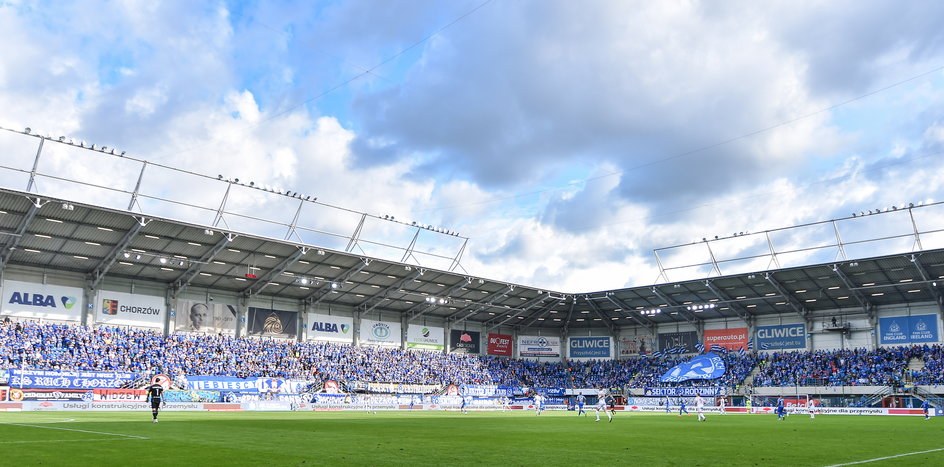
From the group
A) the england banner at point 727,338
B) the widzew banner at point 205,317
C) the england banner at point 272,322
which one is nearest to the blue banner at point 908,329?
the england banner at point 727,338

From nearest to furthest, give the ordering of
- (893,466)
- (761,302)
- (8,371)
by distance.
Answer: (893,466)
(8,371)
(761,302)

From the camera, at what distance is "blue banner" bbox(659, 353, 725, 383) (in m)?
74.8

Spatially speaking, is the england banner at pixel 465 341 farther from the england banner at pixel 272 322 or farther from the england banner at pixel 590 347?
the england banner at pixel 272 322

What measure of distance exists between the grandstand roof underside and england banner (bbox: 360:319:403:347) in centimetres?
184

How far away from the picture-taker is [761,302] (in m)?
74.1

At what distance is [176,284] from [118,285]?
4.73 metres

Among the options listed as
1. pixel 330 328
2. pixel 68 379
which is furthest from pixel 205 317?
pixel 68 379

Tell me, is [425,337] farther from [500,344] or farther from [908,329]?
[908,329]

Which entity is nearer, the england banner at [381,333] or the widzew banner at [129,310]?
the widzew banner at [129,310]

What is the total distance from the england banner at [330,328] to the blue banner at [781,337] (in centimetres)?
4508

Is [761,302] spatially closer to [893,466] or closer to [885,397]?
[885,397]

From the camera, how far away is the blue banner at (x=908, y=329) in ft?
220

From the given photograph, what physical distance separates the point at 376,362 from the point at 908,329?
5273cm

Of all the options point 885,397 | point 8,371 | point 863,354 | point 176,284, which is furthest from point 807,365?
point 8,371
